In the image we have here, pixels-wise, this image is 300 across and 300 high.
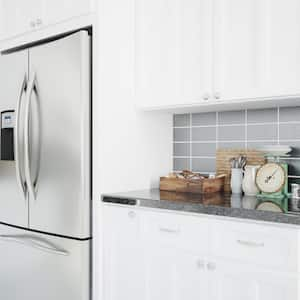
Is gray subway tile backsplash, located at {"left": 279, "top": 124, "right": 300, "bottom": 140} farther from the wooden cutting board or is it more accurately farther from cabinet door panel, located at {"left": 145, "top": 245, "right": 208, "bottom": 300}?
cabinet door panel, located at {"left": 145, "top": 245, "right": 208, "bottom": 300}

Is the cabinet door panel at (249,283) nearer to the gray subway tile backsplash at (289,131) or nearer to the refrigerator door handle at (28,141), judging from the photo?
the gray subway tile backsplash at (289,131)

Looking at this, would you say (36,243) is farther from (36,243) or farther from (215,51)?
(215,51)

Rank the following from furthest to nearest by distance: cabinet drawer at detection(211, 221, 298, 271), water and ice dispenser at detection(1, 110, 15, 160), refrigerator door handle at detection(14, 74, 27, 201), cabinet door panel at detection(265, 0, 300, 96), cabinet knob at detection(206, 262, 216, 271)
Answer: water and ice dispenser at detection(1, 110, 15, 160) < refrigerator door handle at detection(14, 74, 27, 201) < cabinet door panel at detection(265, 0, 300, 96) < cabinet knob at detection(206, 262, 216, 271) < cabinet drawer at detection(211, 221, 298, 271)

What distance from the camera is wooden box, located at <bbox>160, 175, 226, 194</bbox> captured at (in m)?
2.23

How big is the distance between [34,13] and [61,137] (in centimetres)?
81

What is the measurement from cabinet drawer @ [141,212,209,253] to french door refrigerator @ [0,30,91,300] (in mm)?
366

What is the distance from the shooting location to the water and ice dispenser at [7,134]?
247 centimetres

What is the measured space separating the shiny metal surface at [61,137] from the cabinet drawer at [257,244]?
75 cm

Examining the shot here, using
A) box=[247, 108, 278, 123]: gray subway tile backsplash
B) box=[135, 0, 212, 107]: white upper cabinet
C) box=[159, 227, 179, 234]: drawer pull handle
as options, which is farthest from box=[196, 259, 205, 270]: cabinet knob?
box=[247, 108, 278, 123]: gray subway tile backsplash

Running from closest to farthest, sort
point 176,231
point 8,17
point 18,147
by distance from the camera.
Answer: point 176,231, point 18,147, point 8,17

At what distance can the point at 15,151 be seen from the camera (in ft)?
7.90

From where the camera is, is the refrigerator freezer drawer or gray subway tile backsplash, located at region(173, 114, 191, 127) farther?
gray subway tile backsplash, located at region(173, 114, 191, 127)

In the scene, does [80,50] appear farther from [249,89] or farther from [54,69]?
[249,89]

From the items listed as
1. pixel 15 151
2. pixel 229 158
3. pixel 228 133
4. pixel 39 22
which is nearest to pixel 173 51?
pixel 228 133
